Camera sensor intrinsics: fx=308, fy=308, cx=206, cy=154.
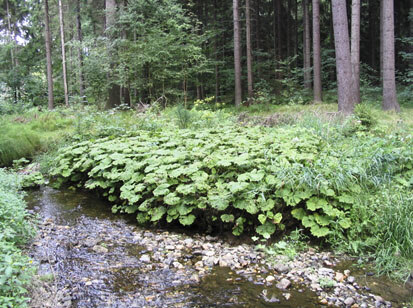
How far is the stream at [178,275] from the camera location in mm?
2910

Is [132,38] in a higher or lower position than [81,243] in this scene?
higher

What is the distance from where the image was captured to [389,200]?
387 centimetres

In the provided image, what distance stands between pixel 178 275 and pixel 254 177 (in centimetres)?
159

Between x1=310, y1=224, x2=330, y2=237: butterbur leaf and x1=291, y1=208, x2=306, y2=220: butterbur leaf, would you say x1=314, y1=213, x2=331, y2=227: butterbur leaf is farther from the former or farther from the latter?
x1=291, y1=208, x2=306, y2=220: butterbur leaf

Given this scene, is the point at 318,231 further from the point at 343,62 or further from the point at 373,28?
the point at 373,28

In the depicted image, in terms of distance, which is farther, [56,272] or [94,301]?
[56,272]

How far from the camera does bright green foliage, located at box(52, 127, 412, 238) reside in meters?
3.96

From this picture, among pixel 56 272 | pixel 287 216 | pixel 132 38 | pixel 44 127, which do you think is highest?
pixel 132 38

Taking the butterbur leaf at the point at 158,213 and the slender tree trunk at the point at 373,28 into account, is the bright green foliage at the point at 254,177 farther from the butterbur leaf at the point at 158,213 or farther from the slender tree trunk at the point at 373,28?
the slender tree trunk at the point at 373,28

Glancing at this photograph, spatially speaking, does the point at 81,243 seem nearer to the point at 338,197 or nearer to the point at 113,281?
the point at 113,281

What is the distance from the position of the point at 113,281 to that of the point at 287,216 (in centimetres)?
228

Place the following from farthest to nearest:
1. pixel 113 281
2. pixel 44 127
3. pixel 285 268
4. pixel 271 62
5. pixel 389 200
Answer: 1. pixel 271 62
2. pixel 44 127
3. pixel 389 200
4. pixel 285 268
5. pixel 113 281

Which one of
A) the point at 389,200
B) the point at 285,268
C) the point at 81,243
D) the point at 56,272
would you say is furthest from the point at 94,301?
the point at 389,200

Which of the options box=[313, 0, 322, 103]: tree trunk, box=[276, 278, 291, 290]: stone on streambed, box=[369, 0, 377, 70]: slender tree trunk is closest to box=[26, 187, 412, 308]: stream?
box=[276, 278, 291, 290]: stone on streambed
